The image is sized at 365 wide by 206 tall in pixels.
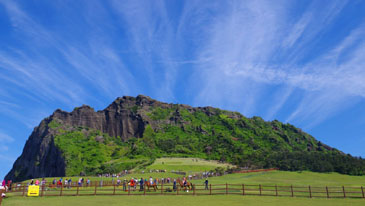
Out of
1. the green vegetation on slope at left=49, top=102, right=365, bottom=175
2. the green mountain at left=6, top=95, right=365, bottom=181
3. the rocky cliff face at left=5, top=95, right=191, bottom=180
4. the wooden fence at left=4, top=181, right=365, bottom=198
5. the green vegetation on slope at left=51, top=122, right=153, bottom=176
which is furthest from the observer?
the rocky cliff face at left=5, top=95, right=191, bottom=180

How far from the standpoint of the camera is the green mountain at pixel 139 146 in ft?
327

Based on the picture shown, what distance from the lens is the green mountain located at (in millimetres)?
99625

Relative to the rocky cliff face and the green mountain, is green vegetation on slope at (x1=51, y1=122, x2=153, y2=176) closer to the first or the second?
the green mountain

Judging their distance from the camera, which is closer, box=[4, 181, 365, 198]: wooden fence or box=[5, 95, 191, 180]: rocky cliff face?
box=[4, 181, 365, 198]: wooden fence

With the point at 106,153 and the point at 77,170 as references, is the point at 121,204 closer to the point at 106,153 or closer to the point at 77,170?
the point at 77,170

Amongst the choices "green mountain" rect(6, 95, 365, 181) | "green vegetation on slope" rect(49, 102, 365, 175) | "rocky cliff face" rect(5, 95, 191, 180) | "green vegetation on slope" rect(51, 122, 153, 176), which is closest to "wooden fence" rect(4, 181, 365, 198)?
"green vegetation on slope" rect(49, 102, 365, 175)

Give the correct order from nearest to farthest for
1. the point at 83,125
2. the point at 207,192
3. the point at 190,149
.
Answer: the point at 207,192 < the point at 190,149 < the point at 83,125

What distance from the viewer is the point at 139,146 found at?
141625mm

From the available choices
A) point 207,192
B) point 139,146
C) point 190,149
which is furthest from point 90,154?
point 207,192

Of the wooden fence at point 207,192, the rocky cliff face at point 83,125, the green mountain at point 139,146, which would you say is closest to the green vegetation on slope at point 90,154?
the green mountain at point 139,146

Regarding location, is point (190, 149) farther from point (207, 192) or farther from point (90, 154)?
point (207, 192)

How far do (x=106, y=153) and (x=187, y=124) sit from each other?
68.4 meters

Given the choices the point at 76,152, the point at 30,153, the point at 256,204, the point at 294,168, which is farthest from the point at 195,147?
the point at 256,204

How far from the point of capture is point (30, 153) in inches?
6708
